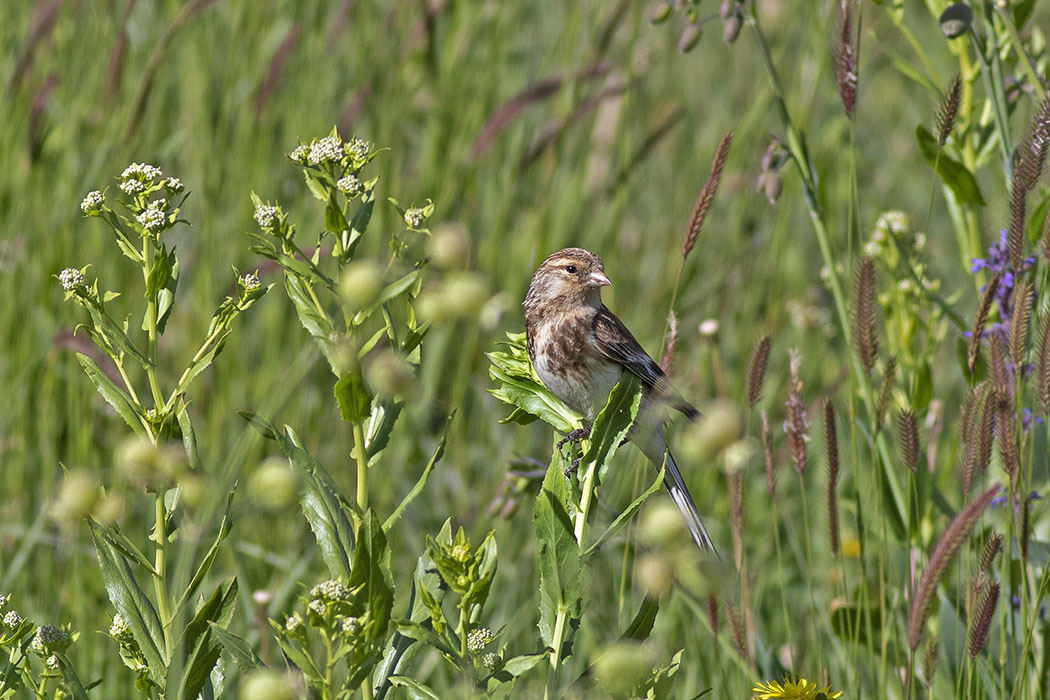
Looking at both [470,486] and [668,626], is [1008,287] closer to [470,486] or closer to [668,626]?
[668,626]

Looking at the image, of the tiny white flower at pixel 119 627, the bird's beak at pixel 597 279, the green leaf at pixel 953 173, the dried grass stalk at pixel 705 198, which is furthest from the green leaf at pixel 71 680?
the green leaf at pixel 953 173

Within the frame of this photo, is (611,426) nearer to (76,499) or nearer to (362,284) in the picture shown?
(362,284)

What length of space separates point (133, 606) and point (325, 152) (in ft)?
2.05

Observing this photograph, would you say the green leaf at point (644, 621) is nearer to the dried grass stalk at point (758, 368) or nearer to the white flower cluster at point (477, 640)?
the white flower cluster at point (477, 640)

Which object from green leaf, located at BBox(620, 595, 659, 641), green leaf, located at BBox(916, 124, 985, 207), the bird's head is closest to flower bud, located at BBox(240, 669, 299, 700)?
green leaf, located at BBox(620, 595, 659, 641)

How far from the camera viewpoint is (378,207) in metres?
3.88

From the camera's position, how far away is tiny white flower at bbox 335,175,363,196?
1385 millimetres

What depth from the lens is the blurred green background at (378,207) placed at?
3215 millimetres

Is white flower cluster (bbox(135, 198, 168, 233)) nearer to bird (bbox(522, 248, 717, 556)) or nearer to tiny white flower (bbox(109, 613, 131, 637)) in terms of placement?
tiny white flower (bbox(109, 613, 131, 637))

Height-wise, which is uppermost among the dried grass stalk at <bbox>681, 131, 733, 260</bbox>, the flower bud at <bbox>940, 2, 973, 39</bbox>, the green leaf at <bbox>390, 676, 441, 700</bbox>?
the flower bud at <bbox>940, 2, 973, 39</bbox>

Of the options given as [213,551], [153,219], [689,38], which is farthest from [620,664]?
[689,38]

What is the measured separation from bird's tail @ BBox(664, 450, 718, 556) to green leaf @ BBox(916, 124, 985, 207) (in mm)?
858

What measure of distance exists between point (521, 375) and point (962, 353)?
4.33 ft

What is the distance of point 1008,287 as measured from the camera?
2357 mm
